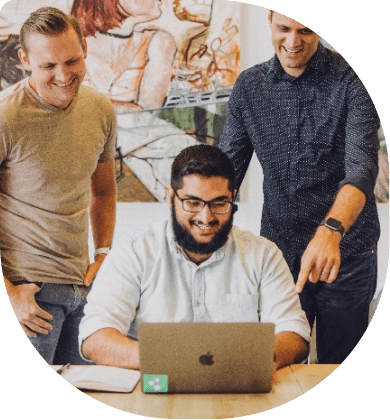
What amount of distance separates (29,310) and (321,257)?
2.94 ft

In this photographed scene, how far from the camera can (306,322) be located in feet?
7.76

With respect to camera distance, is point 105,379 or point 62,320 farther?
point 62,320

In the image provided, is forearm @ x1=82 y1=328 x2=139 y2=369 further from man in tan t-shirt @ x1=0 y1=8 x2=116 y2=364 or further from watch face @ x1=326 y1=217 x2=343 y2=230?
watch face @ x1=326 y1=217 x2=343 y2=230

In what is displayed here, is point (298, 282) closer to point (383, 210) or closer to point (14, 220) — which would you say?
point (383, 210)

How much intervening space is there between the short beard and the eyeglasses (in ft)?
0.14

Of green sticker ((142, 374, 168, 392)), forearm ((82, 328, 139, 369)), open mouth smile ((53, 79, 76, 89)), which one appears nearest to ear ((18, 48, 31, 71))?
open mouth smile ((53, 79, 76, 89))

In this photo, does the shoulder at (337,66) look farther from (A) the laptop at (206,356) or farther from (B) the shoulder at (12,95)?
(B) the shoulder at (12,95)

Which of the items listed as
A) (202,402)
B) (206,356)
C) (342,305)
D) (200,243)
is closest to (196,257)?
(200,243)

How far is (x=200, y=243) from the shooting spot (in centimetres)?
227

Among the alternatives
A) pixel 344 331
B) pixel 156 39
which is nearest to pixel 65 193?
pixel 156 39

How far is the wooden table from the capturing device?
222 centimetres

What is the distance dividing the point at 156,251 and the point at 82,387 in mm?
443

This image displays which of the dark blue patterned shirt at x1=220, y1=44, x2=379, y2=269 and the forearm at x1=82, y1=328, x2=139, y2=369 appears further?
the dark blue patterned shirt at x1=220, y1=44, x2=379, y2=269

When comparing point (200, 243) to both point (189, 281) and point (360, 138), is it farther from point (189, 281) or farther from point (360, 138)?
point (360, 138)
